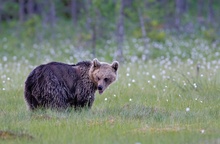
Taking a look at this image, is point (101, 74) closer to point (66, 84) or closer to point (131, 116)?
point (66, 84)

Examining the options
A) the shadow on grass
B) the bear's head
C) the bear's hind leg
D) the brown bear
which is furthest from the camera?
the bear's head

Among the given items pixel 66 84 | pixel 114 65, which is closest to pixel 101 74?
pixel 114 65

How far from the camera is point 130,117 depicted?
10828mm

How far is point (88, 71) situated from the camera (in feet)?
37.7

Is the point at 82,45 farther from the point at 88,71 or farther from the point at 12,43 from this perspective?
the point at 88,71

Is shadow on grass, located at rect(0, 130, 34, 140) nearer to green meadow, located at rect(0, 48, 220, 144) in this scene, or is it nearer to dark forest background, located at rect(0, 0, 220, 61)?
green meadow, located at rect(0, 48, 220, 144)

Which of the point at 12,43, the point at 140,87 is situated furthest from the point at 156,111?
the point at 12,43

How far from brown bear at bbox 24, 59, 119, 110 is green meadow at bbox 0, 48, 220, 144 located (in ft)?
0.81

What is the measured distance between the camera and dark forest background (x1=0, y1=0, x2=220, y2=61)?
25484mm

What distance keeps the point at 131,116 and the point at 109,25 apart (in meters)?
22.5

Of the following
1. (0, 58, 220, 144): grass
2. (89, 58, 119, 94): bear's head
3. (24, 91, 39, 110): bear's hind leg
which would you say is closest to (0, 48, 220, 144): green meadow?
(0, 58, 220, 144): grass

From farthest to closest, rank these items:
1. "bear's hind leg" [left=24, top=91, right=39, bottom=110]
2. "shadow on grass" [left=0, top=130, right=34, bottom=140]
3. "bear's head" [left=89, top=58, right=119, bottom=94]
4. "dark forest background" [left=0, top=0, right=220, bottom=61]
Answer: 1. "dark forest background" [left=0, top=0, right=220, bottom=61]
2. "bear's head" [left=89, top=58, right=119, bottom=94]
3. "bear's hind leg" [left=24, top=91, right=39, bottom=110]
4. "shadow on grass" [left=0, top=130, right=34, bottom=140]

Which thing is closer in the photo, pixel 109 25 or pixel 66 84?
pixel 66 84

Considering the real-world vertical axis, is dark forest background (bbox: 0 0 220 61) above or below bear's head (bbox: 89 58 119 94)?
above
